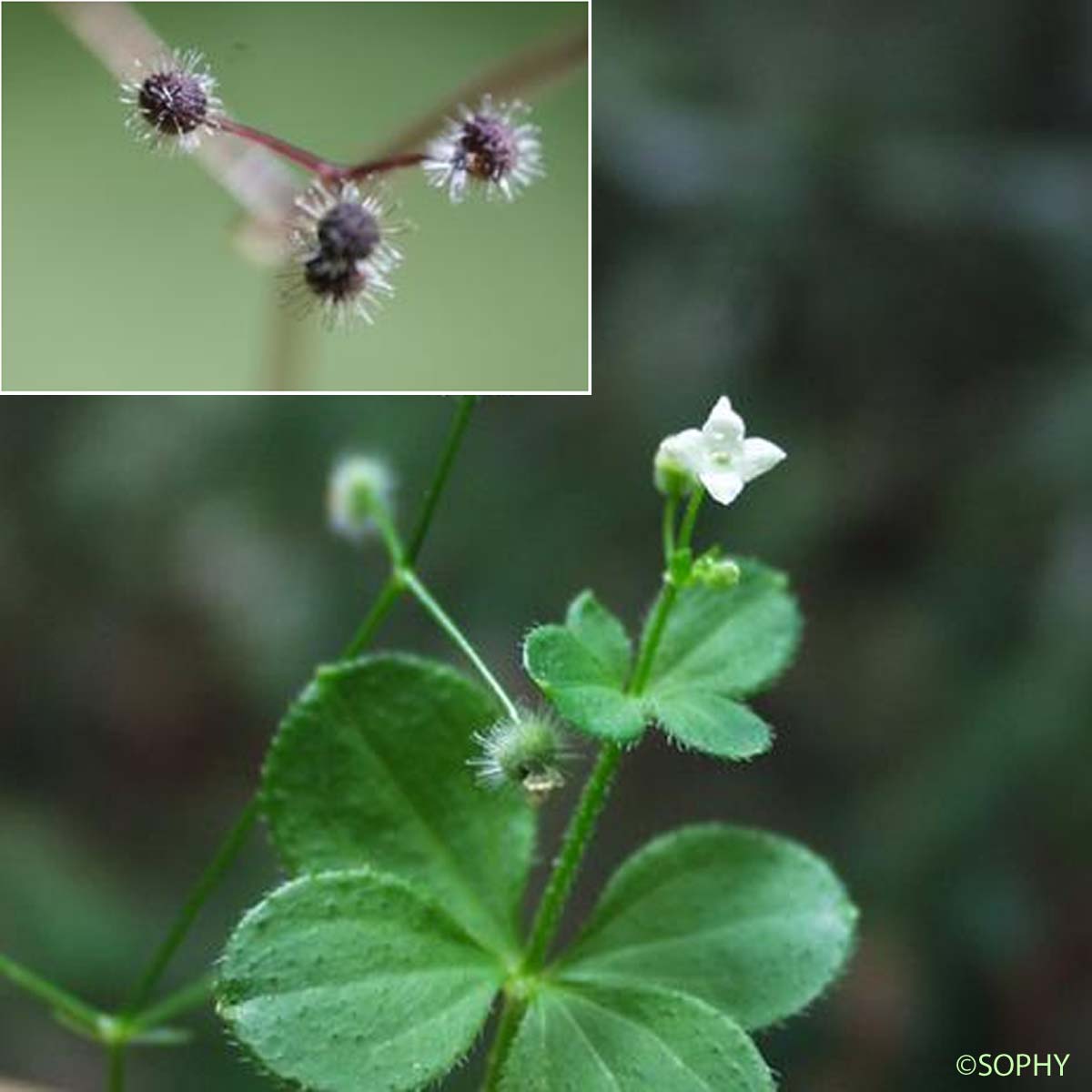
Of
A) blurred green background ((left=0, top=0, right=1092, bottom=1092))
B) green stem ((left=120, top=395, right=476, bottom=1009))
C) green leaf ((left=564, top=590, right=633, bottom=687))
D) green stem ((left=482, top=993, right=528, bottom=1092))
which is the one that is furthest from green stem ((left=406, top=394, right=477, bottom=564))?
blurred green background ((left=0, top=0, right=1092, bottom=1092))

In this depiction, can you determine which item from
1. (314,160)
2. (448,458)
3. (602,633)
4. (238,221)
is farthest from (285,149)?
(238,221)

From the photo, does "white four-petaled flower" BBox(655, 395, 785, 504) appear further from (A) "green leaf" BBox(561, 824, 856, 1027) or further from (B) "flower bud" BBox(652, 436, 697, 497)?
Answer: (A) "green leaf" BBox(561, 824, 856, 1027)

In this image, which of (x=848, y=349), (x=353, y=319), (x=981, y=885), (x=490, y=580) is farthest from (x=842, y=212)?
(x=353, y=319)

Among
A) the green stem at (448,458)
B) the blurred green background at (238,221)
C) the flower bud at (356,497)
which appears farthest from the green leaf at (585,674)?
the flower bud at (356,497)

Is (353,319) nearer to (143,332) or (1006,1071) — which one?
(143,332)

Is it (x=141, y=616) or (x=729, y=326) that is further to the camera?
(x=141, y=616)
